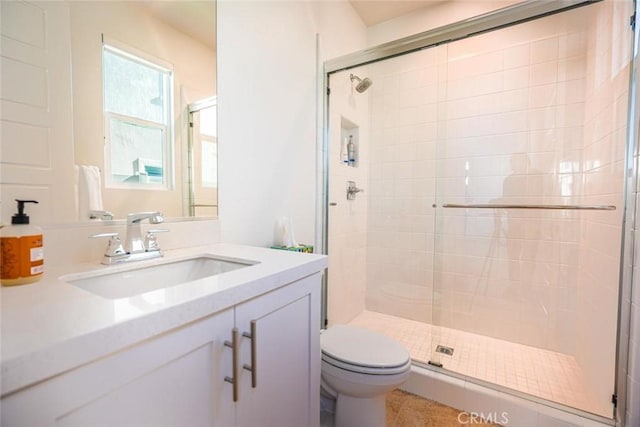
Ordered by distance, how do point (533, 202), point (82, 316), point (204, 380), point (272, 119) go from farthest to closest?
point (533, 202)
point (272, 119)
point (204, 380)
point (82, 316)

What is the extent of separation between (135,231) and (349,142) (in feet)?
5.77

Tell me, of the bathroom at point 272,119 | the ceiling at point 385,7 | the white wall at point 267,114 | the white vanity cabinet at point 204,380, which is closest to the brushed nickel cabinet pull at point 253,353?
the white vanity cabinet at point 204,380

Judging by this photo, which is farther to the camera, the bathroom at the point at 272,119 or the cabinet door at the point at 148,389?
the bathroom at the point at 272,119

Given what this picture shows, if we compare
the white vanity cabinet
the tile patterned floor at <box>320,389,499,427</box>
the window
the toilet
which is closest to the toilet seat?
the toilet

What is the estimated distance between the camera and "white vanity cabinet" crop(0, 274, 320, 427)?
38 cm

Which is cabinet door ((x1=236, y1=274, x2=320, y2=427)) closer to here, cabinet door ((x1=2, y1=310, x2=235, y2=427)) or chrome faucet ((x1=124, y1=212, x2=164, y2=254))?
cabinet door ((x1=2, y1=310, x2=235, y2=427))

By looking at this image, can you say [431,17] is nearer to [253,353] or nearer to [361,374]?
[361,374]

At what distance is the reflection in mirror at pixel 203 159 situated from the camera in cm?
115

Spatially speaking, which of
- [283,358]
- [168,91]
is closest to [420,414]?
[283,358]

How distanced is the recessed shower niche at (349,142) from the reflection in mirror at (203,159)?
116 centimetres

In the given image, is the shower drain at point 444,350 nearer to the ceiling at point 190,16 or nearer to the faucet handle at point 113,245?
the faucet handle at point 113,245

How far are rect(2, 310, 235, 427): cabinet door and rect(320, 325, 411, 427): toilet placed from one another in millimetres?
616

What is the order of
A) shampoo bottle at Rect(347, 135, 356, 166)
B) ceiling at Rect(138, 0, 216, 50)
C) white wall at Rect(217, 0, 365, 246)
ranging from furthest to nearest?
shampoo bottle at Rect(347, 135, 356, 166) → white wall at Rect(217, 0, 365, 246) → ceiling at Rect(138, 0, 216, 50)

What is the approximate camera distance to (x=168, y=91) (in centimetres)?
107
